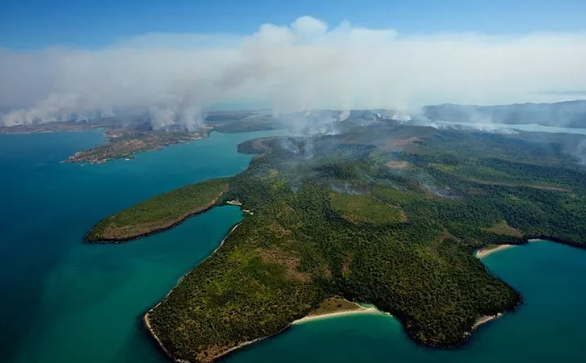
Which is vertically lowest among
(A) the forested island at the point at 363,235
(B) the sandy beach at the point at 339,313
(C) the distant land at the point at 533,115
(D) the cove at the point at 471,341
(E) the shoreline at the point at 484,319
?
(D) the cove at the point at 471,341

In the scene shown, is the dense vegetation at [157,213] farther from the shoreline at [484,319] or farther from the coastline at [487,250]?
the shoreline at [484,319]

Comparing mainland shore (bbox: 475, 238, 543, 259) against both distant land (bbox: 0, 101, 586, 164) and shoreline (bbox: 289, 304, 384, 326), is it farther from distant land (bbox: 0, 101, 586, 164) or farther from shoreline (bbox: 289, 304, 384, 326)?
distant land (bbox: 0, 101, 586, 164)

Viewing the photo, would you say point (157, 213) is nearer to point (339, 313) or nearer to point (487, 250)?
point (339, 313)

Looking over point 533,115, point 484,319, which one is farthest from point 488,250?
point 533,115

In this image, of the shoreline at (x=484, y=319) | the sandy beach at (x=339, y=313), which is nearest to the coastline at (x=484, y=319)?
the shoreline at (x=484, y=319)

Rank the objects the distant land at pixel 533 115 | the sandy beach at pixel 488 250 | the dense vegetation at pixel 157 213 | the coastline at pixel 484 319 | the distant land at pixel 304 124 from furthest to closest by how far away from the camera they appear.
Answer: the distant land at pixel 533 115, the distant land at pixel 304 124, the dense vegetation at pixel 157 213, the sandy beach at pixel 488 250, the coastline at pixel 484 319

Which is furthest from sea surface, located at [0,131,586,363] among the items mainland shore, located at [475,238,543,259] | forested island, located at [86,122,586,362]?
forested island, located at [86,122,586,362]

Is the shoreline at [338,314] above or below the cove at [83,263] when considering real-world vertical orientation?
below
